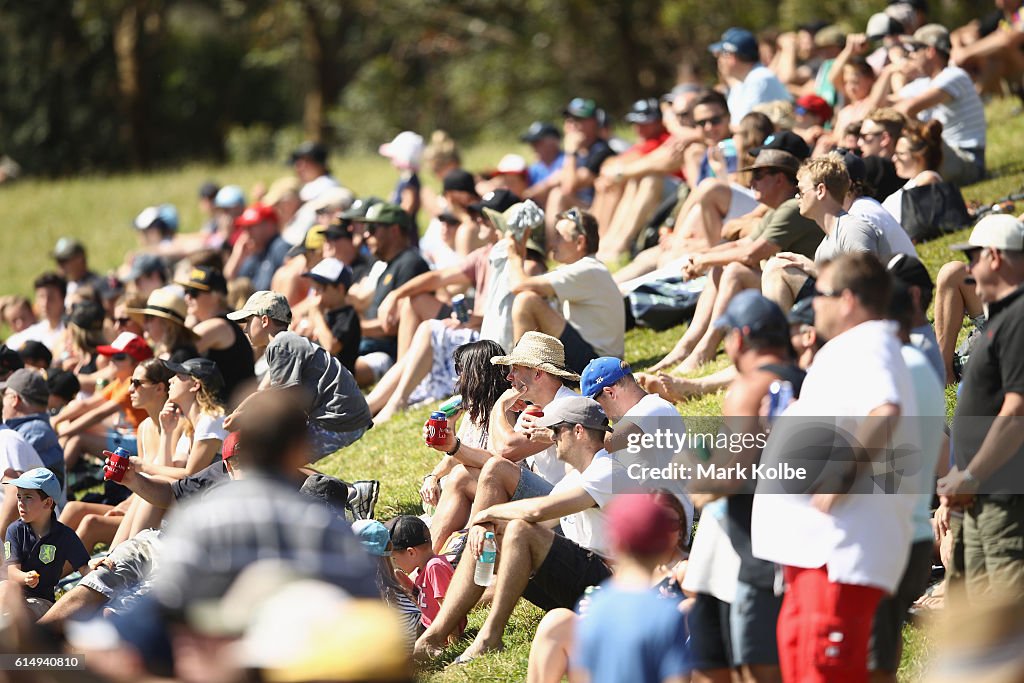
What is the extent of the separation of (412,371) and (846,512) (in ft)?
20.5

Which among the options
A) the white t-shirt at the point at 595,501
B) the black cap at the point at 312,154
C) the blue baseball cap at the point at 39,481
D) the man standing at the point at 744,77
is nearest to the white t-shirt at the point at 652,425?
the white t-shirt at the point at 595,501

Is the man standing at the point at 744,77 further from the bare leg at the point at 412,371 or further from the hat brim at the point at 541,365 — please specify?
the hat brim at the point at 541,365

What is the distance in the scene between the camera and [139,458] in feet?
30.3

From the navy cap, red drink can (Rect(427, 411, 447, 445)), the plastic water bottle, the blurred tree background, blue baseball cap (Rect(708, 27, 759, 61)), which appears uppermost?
the blurred tree background

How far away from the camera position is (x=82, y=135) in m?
35.8

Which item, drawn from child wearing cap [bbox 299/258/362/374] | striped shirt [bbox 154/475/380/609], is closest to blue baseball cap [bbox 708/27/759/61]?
child wearing cap [bbox 299/258/362/374]

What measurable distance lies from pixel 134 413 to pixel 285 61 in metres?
28.3

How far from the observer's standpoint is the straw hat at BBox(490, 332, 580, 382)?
739 cm

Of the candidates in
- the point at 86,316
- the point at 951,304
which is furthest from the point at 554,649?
the point at 86,316

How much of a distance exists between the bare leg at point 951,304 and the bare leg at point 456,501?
112 inches

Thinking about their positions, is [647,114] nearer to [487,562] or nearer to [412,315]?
[412,315]

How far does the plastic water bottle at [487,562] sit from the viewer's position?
659 centimetres

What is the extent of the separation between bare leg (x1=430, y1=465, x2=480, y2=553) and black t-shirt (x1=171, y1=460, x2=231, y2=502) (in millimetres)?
1252

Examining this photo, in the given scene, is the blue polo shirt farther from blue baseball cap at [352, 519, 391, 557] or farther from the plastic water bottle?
the plastic water bottle
